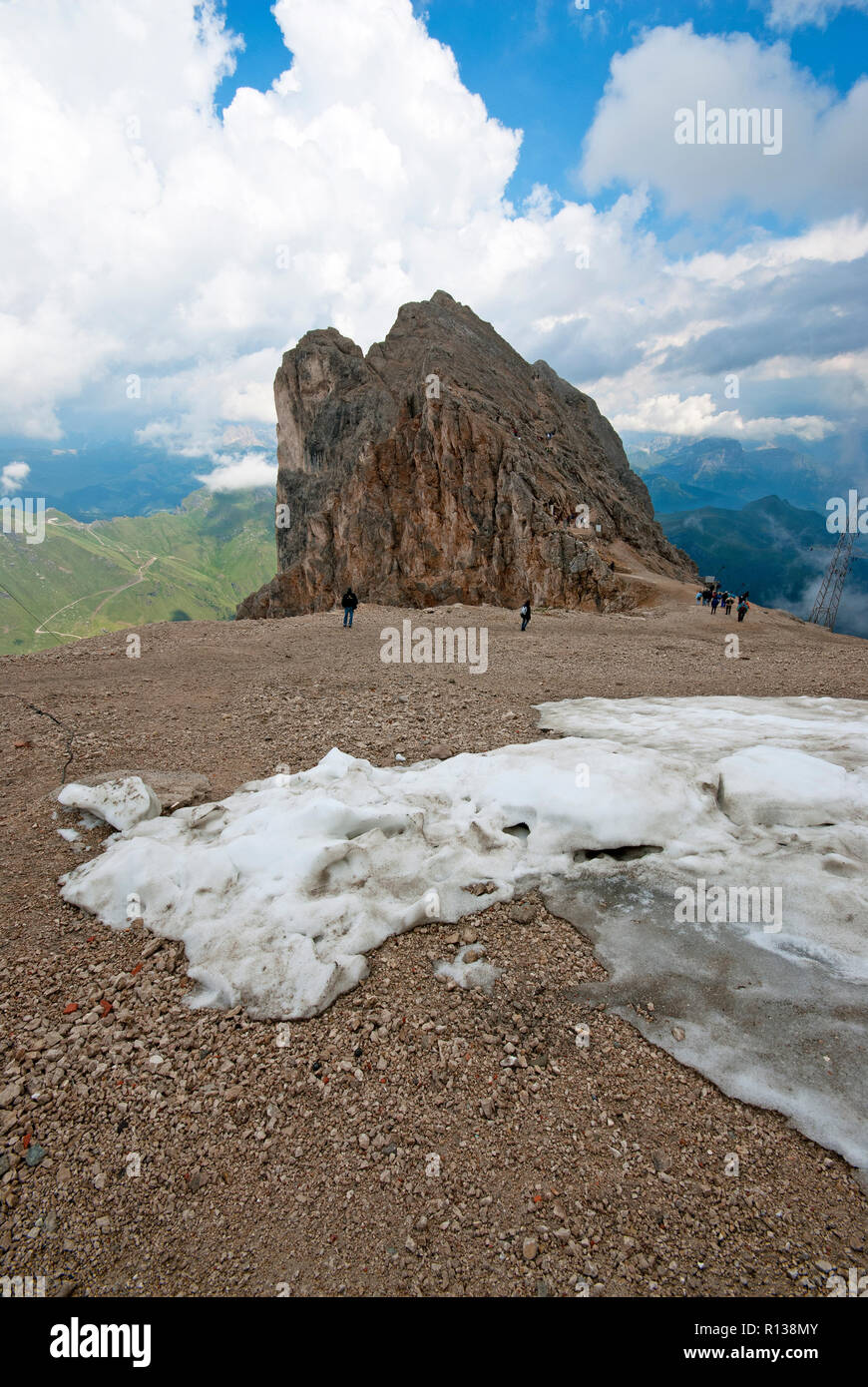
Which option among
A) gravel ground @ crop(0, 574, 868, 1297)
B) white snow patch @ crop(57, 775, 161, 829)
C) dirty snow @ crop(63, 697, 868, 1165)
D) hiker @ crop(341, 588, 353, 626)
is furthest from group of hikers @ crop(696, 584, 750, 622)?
white snow patch @ crop(57, 775, 161, 829)

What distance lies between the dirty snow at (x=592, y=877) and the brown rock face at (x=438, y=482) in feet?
120

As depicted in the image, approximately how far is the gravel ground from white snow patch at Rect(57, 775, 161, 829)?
56cm

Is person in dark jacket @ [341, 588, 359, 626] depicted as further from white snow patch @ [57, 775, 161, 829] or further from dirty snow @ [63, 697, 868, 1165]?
white snow patch @ [57, 775, 161, 829]

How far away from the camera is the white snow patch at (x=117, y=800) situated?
7723 mm

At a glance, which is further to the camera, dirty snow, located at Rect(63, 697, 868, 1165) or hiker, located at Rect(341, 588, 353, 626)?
hiker, located at Rect(341, 588, 353, 626)

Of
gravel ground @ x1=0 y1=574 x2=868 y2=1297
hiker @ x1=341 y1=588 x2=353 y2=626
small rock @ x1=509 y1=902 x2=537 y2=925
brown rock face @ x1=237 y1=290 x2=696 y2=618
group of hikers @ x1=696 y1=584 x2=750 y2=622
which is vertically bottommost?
gravel ground @ x1=0 y1=574 x2=868 y2=1297

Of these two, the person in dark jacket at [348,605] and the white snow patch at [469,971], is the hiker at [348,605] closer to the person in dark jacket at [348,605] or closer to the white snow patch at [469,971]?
the person in dark jacket at [348,605]

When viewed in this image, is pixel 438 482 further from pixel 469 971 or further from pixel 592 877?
pixel 469 971

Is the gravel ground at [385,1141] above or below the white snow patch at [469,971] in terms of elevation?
below

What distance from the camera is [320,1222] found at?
367cm

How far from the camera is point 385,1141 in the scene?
163 inches

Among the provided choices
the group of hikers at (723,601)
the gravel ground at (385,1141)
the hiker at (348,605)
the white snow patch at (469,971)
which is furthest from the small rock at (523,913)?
the group of hikers at (723,601)

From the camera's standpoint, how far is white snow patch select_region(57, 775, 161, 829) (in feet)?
25.3
